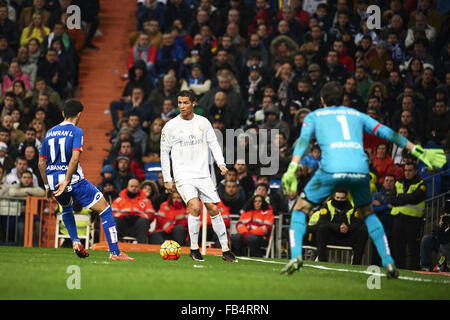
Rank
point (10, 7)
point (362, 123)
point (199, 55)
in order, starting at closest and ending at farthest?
point (362, 123) < point (199, 55) < point (10, 7)

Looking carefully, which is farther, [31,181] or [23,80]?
[23,80]

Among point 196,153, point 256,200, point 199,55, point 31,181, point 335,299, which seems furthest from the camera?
point 199,55

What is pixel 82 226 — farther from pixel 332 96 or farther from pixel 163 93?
pixel 332 96

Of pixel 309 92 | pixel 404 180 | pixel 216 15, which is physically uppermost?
pixel 216 15

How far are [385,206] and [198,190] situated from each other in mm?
4860

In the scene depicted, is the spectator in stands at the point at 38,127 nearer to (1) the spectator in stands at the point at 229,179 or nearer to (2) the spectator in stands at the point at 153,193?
(2) the spectator in stands at the point at 153,193

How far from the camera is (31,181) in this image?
17.3m

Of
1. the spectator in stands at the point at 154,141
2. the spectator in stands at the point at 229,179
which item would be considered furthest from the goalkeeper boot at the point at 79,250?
the spectator in stands at the point at 154,141

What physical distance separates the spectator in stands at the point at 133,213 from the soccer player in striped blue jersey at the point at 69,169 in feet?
15.6

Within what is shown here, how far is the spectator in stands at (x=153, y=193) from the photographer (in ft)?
54.6

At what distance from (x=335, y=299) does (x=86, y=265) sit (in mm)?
3845

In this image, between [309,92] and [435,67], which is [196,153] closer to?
[309,92]

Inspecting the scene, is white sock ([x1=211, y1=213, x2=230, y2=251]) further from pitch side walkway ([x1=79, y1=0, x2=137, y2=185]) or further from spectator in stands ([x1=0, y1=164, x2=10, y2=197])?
pitch side walkway ([x1=79, y1=0, x2=137, y2=185])
